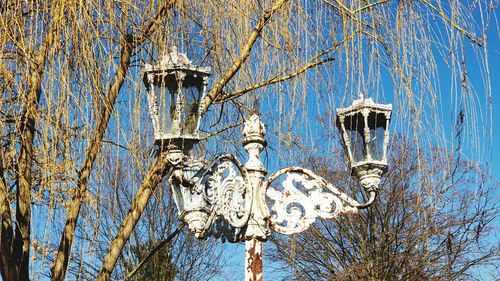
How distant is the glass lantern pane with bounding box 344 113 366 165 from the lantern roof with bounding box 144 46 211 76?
3.22 ft

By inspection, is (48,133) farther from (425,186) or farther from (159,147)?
(425,186)

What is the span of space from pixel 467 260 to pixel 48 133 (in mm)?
14502

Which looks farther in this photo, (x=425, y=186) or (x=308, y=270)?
(x=308, y=270)

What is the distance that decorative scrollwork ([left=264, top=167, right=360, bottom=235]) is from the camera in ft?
13.7

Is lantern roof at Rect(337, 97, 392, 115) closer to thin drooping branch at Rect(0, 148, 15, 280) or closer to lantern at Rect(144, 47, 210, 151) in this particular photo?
lantern at Rect(144, 47, 210, 151)

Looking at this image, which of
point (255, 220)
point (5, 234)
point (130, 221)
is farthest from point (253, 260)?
point (5, 234)

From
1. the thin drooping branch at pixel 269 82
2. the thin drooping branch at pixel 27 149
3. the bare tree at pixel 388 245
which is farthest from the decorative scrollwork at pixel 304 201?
the bare tree at pixel 388 245

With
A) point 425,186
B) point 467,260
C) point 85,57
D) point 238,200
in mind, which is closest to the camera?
point 85,57

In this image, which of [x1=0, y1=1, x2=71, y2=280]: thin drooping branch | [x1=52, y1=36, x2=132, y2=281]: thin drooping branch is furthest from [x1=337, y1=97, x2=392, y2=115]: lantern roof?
[x1=0, y1=1, x2=71, y2=280]: thin drooping branch

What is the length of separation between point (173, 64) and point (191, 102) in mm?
207

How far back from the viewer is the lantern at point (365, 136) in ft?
13.9

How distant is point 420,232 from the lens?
51.4 ft

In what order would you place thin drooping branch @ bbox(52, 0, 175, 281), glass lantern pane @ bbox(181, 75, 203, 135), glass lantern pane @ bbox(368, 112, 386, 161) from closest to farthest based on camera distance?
glass lantern pane @ bbox(181, 75, 203, 135) < thin drooping branch @ bbox(52, 0, 175, 281) < glass lantern pane @ bbox(368, 112, 386, 161)

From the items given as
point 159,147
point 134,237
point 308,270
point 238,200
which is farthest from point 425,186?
point 308,270
